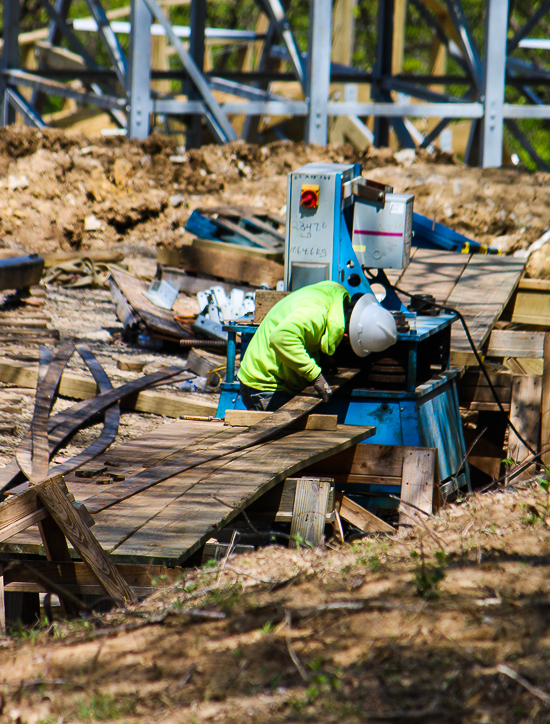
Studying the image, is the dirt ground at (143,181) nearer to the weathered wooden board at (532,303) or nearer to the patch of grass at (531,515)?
the weathered wooden board at (532,303)

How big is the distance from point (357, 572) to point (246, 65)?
18.2 metres

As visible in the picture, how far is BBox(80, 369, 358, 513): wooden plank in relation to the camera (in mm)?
4246

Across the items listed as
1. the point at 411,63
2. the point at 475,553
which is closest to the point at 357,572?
the point at 475,553

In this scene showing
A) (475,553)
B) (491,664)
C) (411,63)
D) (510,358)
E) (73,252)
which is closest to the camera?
(491,664)

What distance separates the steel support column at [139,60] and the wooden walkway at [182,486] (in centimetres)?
836

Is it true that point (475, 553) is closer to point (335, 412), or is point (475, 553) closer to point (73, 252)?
point (335, 412)

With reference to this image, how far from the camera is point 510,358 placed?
26.1ft

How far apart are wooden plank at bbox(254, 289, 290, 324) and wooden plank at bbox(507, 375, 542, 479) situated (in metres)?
2.31

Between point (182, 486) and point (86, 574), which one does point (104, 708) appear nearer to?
point (86, 574)

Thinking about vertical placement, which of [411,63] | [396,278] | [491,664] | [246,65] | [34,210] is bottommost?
[491,664]

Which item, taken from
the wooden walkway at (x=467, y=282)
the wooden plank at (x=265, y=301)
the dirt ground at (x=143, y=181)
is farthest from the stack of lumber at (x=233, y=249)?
the wooden plank at (x=265, y=301)

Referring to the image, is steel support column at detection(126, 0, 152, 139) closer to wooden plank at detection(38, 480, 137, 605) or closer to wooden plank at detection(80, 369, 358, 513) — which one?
wooden plank at detection(80, 369, 358, 513)

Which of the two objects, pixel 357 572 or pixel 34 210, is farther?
pixel 34 210

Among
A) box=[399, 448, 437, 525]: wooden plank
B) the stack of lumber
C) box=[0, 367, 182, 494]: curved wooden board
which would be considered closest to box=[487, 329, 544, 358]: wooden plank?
box=[399, 448, 437, 525]: wooden plank
